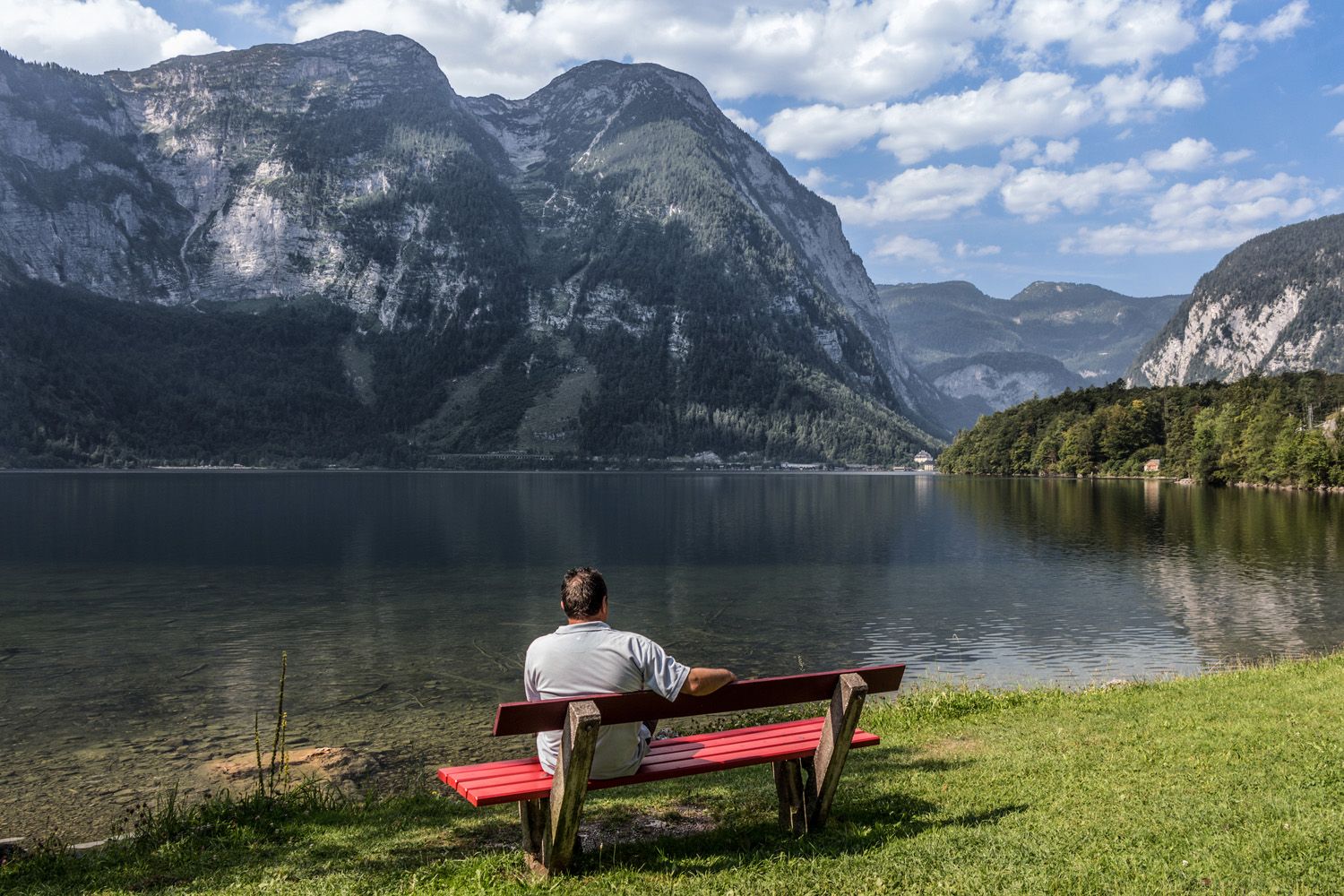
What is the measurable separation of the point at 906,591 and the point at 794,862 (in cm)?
3671

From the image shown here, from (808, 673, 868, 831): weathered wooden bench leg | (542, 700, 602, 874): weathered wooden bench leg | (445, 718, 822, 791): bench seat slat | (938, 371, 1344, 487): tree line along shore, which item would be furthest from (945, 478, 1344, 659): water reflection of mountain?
(542, 700, 602, 874): weathered wooden bench leg

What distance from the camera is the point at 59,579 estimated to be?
1823 inches

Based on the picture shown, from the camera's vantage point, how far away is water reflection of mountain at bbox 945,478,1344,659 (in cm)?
3400

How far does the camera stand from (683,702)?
27.8ft

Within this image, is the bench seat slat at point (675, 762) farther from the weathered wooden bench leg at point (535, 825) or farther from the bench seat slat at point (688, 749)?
the weathered wooden bench leg at point (535, 825)

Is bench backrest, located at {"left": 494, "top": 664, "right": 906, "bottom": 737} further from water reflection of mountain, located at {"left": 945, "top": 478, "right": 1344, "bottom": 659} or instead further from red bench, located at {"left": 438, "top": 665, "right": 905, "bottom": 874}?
water reflection of mountain, located at {"left": 945, "top": 478, "right": 1344, "bottom": 659}

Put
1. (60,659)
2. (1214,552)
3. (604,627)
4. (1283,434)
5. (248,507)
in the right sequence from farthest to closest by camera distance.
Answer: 1. (1283,434)
2. (248,507)
3. (1214,552)
4. (60,659)
5. (604,627)

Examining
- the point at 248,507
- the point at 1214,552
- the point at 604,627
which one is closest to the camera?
the point at 604,627

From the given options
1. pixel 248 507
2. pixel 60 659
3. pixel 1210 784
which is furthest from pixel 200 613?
pixel 248 507

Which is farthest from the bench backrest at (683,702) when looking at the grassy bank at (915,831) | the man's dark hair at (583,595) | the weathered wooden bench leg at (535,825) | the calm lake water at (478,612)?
the calm lake water at (478,612)

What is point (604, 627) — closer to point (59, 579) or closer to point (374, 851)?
point (374, 851)

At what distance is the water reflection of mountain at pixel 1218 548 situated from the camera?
34.0 meters

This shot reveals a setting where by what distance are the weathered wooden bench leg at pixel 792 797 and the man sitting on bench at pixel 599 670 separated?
1.84m

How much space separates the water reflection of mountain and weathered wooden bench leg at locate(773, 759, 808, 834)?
967 inches
